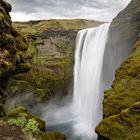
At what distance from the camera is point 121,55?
4066 cm

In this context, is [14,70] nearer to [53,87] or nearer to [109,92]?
[109,92]

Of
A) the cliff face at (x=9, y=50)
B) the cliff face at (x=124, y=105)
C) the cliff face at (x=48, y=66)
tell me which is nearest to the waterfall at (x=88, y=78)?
the cliff face at (x=48, y=66)

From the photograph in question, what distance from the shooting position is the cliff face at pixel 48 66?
54219 millimetres

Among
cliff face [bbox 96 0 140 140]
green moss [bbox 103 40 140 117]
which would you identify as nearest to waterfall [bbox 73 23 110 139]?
green moss [bbox 103 40 140 117]

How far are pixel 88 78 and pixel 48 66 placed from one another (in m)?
10.3

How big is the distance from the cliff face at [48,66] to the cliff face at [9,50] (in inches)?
1040

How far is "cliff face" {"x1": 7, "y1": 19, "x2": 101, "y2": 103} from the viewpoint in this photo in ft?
178

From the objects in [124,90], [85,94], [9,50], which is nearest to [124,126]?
[124,90]

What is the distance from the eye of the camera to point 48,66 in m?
58.0

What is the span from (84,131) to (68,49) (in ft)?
86.0

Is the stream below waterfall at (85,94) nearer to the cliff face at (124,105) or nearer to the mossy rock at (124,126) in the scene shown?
the cliff face at (124,105)

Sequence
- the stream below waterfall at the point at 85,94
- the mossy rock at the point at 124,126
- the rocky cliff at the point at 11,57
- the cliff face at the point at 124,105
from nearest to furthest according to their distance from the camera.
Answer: the mossy rock at the point at 124,126 → the cliff face at the point at 124,105 → the rocky cliff at the point at 11,57 → the stream below waterfall at the point at 85,94

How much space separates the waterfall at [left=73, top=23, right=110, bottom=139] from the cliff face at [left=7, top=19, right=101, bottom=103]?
224 centimetres

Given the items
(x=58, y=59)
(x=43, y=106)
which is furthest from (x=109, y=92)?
(x=58, y=59)
